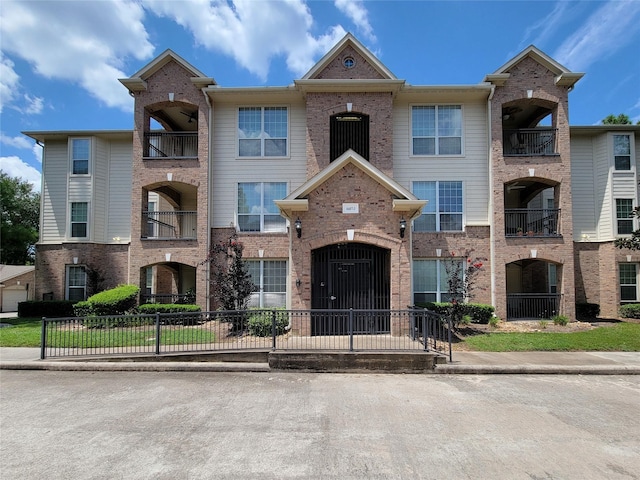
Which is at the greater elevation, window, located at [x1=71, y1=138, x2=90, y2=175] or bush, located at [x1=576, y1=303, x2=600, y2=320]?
window, located at [x1=71, y1=138, x2=90, y2=175]

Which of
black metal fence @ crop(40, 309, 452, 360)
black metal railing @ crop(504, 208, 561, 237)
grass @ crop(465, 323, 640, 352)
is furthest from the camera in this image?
black metal railing @ crop(504, 208, 561, 237)

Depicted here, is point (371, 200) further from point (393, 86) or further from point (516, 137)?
point (516, 137)

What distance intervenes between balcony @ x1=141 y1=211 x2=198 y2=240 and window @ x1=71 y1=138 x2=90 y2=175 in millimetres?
4303

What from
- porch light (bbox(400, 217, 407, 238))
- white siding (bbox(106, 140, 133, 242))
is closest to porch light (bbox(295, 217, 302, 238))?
porch light (bbox(400, 217, 407, 238))

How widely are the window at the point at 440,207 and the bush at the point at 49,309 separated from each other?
17243 millimetres

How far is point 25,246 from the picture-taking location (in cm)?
4144

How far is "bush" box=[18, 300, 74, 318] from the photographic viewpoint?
1847cm

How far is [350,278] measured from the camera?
42.5 feet

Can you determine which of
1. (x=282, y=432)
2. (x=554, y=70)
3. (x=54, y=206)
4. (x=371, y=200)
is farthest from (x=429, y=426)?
(x=54, y=206)

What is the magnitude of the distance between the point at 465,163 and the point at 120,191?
17.4 m

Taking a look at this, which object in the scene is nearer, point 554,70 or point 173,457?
→ point 173,457

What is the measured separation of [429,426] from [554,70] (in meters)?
17.8

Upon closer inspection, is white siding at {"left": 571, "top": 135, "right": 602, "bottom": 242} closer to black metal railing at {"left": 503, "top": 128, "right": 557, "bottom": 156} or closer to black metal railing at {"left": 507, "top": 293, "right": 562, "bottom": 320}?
black metal railing at {"left": 503, "top": 128, "right": 557, "bottom": 156}

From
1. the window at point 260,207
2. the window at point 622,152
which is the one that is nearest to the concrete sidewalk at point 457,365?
the window at point 260,207
